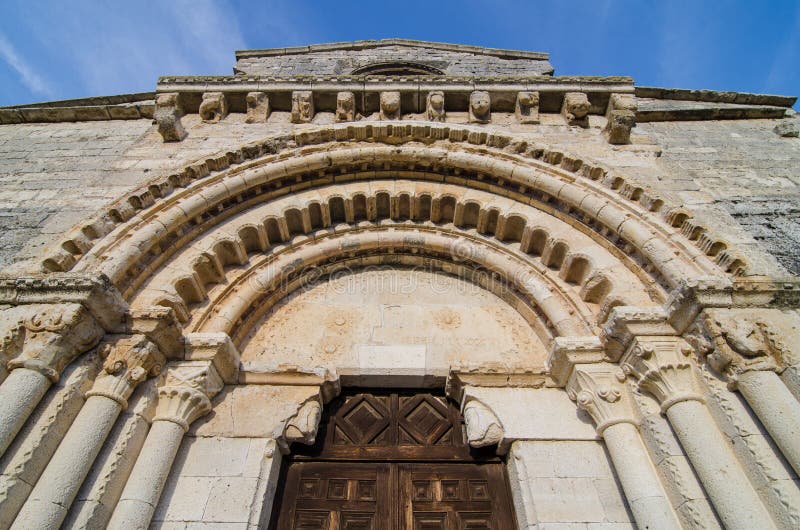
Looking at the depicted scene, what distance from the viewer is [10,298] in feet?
10.2

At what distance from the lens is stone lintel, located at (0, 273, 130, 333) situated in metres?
3.08

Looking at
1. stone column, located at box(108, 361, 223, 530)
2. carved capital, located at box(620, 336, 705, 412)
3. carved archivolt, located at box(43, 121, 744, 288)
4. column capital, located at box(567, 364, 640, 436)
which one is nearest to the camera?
stone column, located at box(108, 361, 223, 530)

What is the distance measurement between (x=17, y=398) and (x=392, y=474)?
2.44 m

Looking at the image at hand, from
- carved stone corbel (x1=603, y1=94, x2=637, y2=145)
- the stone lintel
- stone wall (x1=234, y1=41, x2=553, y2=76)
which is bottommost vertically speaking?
the stone lintel

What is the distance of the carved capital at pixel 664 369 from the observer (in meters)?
2.95

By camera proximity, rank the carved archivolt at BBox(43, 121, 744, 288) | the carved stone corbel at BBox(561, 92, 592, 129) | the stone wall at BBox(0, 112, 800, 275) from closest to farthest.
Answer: the carved archivolt at BBox(43, 121, 744, 288) < the stone wall at BBox(0, 112, 800, 275) < the carved stone corbel at BBox(561, 92, 592, 129)

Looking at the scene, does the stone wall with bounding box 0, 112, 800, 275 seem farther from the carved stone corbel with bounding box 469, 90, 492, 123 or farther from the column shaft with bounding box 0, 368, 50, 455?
the column shaft with bounding box 0, 368, 50, 455

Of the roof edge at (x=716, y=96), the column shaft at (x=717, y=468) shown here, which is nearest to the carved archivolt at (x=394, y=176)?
the column shaft at (x=717, y=468)

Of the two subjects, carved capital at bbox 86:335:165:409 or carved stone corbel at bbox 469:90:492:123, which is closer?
carved capital at bbox 86:335:165:409

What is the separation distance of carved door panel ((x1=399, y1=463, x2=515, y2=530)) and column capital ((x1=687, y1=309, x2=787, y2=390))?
1680 mm

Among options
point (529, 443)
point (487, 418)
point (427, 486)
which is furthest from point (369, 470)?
point (529, 443)

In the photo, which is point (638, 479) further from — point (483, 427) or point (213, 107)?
point (213, 107)

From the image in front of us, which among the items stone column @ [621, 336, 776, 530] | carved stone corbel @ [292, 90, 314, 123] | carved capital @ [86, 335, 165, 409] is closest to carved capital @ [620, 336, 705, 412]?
stone column @ [621, 336, 776, 530]

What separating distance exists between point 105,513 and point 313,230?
2.96m
